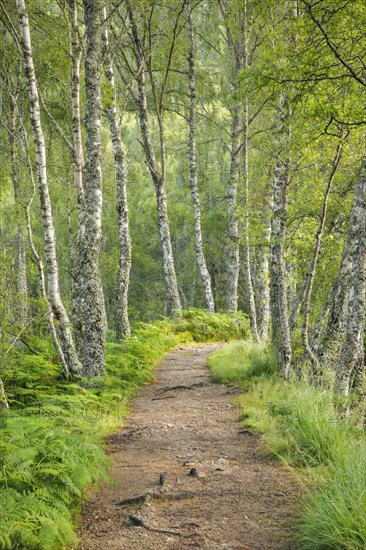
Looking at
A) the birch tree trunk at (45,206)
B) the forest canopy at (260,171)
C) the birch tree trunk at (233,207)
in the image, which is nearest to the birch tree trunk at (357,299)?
the forest canopy at (260,171)

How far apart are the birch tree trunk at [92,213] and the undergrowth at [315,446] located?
99.1 inches

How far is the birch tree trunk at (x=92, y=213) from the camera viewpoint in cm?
759

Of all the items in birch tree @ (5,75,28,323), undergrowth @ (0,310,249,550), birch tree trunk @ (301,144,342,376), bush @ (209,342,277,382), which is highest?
birch tree @ (5,75,28,323)

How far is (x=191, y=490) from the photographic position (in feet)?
14.1

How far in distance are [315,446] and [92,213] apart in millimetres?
4989

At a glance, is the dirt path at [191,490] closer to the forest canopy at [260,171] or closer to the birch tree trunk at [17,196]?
the forest canopy at [260,171]

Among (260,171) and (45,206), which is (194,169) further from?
(45,206)

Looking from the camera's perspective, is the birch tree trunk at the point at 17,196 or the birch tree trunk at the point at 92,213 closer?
the birch tree trunk at the point at 92,213

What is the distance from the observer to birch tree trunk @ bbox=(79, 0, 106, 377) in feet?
24.9

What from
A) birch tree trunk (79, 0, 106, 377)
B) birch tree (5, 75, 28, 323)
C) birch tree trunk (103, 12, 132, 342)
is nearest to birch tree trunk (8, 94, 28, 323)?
birch tree (5, 75, 28, 323)

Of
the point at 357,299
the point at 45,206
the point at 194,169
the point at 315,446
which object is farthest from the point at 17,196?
the point at 315,446

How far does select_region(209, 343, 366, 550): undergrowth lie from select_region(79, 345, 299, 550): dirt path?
0.75ft

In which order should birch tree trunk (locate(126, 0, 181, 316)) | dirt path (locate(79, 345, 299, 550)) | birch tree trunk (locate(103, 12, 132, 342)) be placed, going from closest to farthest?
1. dirt path (locate(79, 345, 299, 550))
2. birch tree trunk (locate(103, 12, 132, 342))
3. birch tree trunk (locate(126, 0, 181, 316))

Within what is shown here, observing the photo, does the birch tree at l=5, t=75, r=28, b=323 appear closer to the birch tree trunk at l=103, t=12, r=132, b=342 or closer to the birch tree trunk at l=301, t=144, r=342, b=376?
the birch tree trunk at l=103, t=12, r=132, b=342
